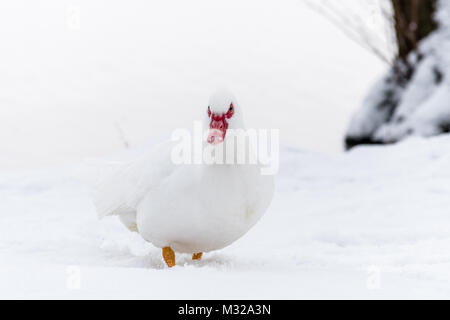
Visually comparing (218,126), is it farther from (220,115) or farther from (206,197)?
(206,197)

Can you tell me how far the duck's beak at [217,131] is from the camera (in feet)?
7.86

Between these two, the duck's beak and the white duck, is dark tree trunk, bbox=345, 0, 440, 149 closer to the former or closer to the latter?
the white duck

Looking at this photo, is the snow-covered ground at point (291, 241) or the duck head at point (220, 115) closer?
the snow-covered ground at point (291, 241)

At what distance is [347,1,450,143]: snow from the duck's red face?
14.4 ft

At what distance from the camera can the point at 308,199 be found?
465cm

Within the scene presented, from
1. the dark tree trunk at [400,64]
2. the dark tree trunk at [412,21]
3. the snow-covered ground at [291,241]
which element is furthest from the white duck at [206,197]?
the dark tree trunk at [412,21]

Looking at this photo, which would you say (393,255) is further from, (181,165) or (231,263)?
(181,165)

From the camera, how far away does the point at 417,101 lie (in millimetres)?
6871

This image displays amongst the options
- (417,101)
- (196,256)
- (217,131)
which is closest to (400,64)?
(417,101)

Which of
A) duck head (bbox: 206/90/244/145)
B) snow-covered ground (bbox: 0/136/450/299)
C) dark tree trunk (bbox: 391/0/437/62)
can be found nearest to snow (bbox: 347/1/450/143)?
dark tree trunk (bbox: 391/0/437/62)

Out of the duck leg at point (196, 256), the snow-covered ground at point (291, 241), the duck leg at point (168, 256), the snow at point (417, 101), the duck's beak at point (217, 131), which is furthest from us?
the snow at point (417, 101)

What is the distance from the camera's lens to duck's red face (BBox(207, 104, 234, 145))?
2.40 metres

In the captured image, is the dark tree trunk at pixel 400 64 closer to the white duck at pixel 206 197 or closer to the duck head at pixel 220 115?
the white duck at pixel 206 197
